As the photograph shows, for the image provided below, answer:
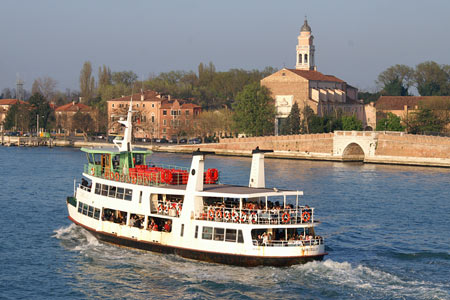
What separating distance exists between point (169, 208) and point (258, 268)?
4.32 m

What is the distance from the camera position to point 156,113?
104062 millimetres

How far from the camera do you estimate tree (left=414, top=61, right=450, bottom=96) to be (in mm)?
126500

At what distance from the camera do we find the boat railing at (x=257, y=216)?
2564cm

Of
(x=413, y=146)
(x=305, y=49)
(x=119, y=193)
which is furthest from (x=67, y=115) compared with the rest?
(x=119, y=193)

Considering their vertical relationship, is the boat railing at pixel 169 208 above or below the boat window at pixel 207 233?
above

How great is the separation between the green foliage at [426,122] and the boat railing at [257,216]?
210ft

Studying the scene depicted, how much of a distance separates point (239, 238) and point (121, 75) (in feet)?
374

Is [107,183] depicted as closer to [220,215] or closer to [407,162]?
[220,215]

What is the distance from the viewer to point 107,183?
2995cm

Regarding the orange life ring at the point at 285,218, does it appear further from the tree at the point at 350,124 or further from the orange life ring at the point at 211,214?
the tree at the point at 350,124

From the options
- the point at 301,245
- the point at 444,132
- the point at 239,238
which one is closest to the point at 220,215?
the point at 239,238

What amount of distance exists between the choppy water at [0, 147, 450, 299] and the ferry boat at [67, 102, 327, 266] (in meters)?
0.51

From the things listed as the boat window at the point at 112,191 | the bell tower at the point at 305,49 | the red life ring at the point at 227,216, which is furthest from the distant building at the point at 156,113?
the red life ring at the point at 227,216

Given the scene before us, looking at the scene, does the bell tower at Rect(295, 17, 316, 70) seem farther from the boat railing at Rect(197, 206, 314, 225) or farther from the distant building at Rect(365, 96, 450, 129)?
the boat railing at Rect(197, 206, 314, 225)
